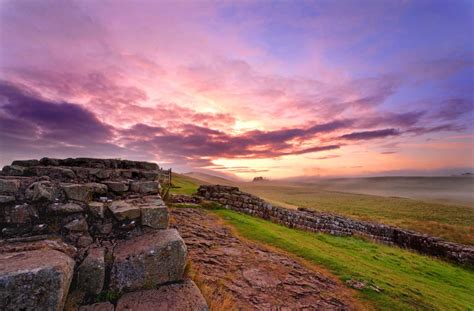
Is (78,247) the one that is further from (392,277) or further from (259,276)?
(392,277)

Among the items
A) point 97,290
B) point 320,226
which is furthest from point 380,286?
point 320,226

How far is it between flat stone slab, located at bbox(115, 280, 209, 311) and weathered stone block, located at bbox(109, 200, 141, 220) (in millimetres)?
1215

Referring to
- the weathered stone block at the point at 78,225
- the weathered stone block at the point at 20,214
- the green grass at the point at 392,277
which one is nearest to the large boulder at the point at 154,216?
the weathered stone block at the point at 78,225

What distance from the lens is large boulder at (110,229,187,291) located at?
306cm

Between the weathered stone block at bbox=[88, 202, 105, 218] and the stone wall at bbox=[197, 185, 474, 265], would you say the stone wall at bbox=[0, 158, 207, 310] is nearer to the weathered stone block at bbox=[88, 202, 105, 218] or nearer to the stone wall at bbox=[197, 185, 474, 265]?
the weathered stone block at bbox=[88, 202, 105, 218]

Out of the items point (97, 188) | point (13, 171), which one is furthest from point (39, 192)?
point (13, 171)

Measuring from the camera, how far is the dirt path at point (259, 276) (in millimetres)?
4508

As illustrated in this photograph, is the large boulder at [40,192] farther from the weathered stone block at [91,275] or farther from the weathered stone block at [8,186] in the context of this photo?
the weathered stone block at [91,275]

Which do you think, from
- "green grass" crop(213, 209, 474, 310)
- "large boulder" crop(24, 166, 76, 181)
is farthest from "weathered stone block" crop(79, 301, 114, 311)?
"green grass" crop(213, 209, 474, 310)

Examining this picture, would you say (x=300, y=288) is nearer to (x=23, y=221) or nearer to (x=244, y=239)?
(x=244, y=239)

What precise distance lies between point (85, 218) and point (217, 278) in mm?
2949

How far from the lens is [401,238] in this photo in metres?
17.2

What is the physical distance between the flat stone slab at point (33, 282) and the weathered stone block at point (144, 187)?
2415 mm

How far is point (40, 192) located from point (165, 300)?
8.13ft
